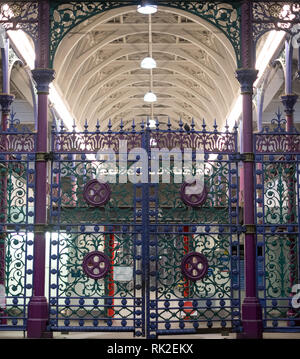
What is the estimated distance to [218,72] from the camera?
2219cm

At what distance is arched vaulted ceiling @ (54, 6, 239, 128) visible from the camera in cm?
1958

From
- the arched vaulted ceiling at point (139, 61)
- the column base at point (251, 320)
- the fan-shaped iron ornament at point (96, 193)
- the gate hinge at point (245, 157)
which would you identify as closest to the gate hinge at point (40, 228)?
the fan-shaped iron ornament at point (96, 193)

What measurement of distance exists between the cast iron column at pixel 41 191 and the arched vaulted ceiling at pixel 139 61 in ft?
29.3

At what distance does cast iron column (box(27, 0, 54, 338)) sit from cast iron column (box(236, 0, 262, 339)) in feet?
9.02

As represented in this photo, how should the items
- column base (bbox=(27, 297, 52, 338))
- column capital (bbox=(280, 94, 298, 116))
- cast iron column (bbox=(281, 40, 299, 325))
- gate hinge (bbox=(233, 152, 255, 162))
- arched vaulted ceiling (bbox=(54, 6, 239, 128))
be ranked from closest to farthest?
column base (bbox=(27, 297, 52, 338)) → gate hinge (bbox=(233, 152, 255, 162)) → cast iron column (bbox=(281, 40, 299, 325)) → column capital (bbox=(280, 94, 298, 116)) → arched vaulted ceiling (bbox=(54, 6, 239, 128))

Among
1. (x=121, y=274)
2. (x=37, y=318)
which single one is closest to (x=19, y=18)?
(x=121, y=274)

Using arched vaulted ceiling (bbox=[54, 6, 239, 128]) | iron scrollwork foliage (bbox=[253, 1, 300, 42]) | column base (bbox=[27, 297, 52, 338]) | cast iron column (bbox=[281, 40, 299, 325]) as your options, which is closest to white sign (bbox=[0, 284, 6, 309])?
column base (bbox=[27, 297, 52, 338])

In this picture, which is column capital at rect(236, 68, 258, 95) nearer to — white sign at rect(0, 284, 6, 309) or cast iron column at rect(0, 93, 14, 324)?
cast iron column at rect(0, 93, 14, 324)

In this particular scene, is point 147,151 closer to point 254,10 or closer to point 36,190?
point 36,190

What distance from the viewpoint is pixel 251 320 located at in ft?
27.2

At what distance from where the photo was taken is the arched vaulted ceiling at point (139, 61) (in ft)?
64.2

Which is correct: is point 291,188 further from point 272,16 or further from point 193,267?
point 272,16

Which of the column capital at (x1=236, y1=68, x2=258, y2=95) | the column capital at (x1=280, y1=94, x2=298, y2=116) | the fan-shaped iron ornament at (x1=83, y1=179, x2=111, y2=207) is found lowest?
the fan-shaped iron ornament at (x1=83, y1=179, x2=111, y2=207)

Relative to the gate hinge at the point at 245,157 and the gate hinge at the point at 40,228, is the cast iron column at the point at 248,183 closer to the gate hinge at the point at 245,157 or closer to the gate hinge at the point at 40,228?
the gate hinge at the point at 245,157
